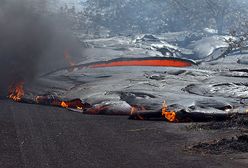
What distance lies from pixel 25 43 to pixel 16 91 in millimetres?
3730

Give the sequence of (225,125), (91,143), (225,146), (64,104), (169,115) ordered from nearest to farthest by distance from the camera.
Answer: (225,146) < (91,143) < (225,125) < (169,115) < (64,104)

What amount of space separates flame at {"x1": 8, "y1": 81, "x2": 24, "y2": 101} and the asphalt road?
417 centimetres

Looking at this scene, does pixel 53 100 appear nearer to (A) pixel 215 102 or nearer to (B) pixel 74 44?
(A) pixel 215 102

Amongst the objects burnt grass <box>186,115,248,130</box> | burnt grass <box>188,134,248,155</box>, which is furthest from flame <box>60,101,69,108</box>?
burnt grass <box>188,134,248,155</box>

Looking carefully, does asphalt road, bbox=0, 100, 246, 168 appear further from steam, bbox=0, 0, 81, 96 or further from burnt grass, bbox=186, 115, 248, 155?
steam, bbox=0, 0, 81, 96

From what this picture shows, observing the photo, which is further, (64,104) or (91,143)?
(64,104)

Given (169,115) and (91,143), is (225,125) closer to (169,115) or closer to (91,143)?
(169,115)

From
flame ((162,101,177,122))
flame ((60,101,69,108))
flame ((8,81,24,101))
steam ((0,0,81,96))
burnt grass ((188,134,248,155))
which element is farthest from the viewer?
steam ((0,0,81,96))

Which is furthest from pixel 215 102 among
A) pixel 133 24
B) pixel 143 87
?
pixel 133 24

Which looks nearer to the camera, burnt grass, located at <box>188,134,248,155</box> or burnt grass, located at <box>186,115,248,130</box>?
burnt grass, located at <box>188,134,248,155</box>

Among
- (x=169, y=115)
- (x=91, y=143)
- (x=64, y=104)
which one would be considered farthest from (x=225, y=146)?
(x=64, y=104)

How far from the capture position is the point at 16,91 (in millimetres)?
16953

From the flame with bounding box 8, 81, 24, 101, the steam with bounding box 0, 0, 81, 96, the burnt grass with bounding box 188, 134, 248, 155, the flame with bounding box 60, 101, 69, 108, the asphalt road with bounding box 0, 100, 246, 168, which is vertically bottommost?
the asphalt road with bounding box 0, 100, 246, 168

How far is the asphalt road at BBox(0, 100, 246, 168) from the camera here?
6.78m
